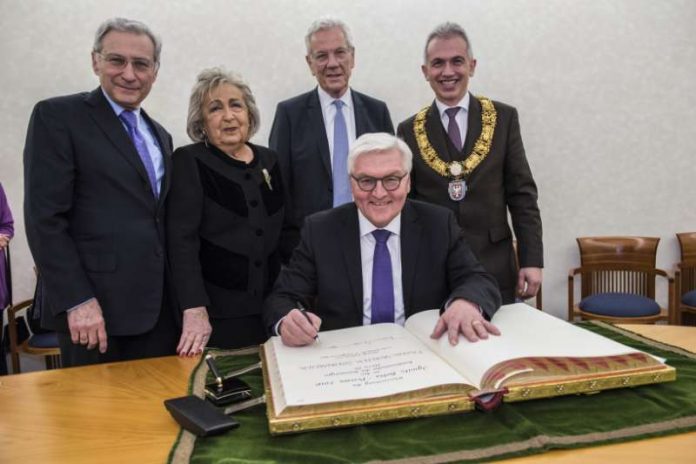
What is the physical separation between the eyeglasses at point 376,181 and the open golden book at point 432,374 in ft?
2.14

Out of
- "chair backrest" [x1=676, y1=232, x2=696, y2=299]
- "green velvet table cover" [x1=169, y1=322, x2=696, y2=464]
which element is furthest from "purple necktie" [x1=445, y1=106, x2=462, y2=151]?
"chair backrest" [x1=676, y1=232, x2=696, y2=299]

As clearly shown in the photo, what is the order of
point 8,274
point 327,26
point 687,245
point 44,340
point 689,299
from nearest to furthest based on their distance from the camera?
point 327,26
point 44,340
point 8,274
point 689,299
point 687,245

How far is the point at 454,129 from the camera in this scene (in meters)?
2.86

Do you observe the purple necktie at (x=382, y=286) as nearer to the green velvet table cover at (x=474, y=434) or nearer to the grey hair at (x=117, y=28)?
the green velvet table cover at (x=474, y=434)

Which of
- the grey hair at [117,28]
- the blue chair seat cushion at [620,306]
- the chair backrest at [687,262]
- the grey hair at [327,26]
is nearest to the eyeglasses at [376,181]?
the grey hair at [117,28]

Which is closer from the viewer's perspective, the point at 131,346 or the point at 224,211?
the point at 131,346

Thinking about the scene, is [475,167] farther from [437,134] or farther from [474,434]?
[474,434]

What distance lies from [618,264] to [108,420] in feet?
15.0

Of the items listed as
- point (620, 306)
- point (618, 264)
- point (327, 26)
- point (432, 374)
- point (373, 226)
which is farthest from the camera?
point (618, 264)

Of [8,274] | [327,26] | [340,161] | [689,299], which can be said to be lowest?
[689,299]

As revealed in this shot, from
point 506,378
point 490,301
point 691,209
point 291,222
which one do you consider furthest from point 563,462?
point 691,209

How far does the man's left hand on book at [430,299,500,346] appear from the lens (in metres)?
1.61

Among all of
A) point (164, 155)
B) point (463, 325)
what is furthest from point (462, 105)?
point (463, 325)

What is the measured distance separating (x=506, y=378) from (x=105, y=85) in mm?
1825
